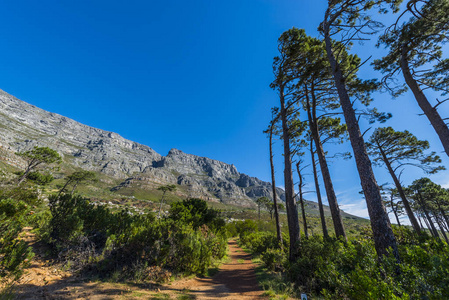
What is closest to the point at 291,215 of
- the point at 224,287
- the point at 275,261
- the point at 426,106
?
the point at 275,261

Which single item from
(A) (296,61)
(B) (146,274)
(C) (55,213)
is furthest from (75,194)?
(A) (296,61)

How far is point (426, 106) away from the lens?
7.96 m

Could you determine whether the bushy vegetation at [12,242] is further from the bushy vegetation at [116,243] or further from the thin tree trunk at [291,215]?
the thin tree trunk at [291,215]

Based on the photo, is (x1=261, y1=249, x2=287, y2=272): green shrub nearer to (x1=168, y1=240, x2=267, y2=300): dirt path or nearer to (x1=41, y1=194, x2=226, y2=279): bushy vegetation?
(x1=168, y1=240, x2=267, y2=300): dirt path

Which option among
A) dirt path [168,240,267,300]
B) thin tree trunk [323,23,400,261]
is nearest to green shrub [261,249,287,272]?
dirt path [168,240,267,300]

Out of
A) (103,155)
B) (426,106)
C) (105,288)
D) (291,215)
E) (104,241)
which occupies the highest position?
(103,155)

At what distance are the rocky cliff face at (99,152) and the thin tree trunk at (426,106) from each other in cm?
11295

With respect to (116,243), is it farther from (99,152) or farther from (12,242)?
(99,152)

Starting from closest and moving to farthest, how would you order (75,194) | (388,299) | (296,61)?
1. (388,299)
2. (75,194)
3. (296,61)

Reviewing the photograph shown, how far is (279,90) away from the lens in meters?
10.1

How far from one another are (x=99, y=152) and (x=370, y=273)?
647 ft

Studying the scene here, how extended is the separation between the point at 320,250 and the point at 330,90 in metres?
8.69

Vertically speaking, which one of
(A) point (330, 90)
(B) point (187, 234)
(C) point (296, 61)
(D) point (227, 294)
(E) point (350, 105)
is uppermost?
(C) point (296, 61)

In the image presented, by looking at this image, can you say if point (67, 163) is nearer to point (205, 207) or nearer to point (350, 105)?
point (205, 207)
